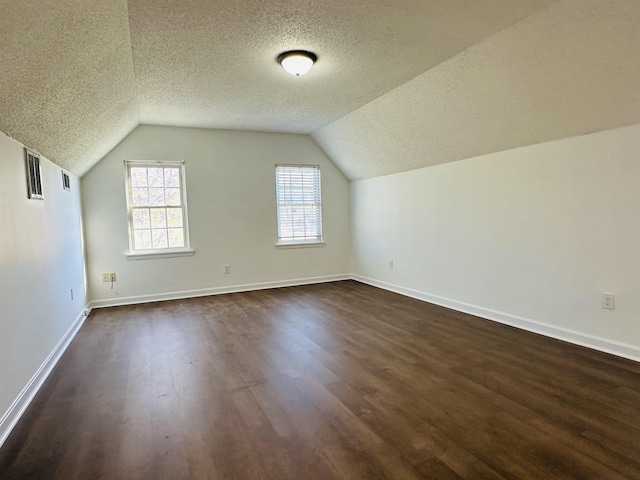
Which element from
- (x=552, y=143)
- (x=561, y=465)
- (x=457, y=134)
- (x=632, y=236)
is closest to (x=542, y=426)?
(x=561, y=465)

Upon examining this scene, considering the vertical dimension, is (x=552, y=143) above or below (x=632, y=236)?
above

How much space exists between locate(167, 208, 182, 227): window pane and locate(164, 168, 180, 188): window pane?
346 millimetres

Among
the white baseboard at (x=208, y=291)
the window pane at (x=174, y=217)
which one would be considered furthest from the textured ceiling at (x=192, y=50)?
the white baseboard at (x=208, y=291)


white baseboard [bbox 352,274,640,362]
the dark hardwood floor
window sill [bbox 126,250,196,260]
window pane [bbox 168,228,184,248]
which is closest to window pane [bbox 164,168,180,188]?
window pane [bbox 168,228,184,248]

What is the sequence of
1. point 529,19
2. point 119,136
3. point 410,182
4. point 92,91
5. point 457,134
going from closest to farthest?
1. point 529,19
2. point 92,91
3. point 457,134
4. point 119,136
5. point 410,182

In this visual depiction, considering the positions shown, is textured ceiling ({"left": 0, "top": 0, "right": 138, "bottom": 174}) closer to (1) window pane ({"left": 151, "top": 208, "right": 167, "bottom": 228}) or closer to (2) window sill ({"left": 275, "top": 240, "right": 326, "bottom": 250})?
(1) window pane ({"left": 151, "top": 208, "right": 167, "bottom": 228})

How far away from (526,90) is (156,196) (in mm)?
4633

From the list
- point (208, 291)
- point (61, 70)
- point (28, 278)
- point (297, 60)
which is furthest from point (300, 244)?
point (61, 70)

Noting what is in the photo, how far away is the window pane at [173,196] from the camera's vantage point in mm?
5379

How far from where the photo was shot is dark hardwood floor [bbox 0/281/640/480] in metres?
1.75

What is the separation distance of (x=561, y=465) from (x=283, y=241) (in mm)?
4865

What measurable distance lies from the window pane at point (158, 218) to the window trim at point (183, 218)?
256 millimetres

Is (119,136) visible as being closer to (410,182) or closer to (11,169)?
(11,169)

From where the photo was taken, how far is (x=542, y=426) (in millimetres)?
1996
